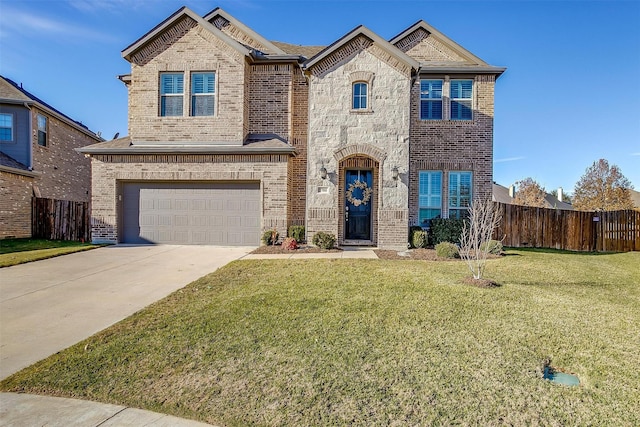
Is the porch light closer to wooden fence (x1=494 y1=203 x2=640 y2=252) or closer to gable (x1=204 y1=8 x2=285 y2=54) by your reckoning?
wooden fence (x1=494 y1=203 x2=640 y2=252)

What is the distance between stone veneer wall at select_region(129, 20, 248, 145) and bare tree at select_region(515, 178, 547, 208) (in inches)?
1172

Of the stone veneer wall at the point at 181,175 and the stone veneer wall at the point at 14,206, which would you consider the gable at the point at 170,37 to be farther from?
the stone veneer wall at the point at 14,206

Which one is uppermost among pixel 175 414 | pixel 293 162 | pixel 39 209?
pixel 293 162

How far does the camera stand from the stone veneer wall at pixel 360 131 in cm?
1184

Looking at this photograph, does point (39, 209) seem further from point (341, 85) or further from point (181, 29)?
point (341, 85)

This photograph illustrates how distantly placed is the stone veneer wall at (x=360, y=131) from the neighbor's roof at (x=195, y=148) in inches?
52.3

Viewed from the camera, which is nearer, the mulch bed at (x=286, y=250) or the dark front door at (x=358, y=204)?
the mulch bed at (x=286, y=250)

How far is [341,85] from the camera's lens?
476 inches

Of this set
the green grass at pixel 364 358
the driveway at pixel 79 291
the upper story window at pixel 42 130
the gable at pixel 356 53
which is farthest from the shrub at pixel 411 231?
the upper story window at pixel 42 130

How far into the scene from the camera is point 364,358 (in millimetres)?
3756

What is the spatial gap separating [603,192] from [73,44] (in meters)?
34.8

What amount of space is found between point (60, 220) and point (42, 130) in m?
5.99

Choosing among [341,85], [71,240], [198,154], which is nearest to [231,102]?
[198,154]

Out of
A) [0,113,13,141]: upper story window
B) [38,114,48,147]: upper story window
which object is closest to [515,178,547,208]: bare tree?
[38,114,48,147]: upper story window
